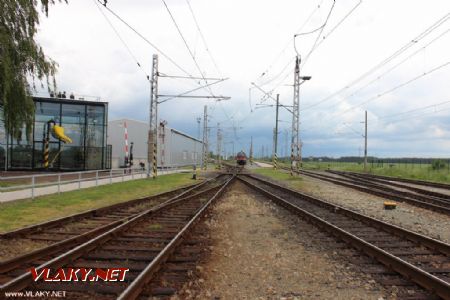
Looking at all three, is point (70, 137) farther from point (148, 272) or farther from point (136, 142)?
point (148, 272)

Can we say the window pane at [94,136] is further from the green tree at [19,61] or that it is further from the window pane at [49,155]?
the green tree at [19,61]

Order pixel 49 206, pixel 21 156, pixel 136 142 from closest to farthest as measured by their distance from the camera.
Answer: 1. pixel 49 206
2. pixel 21 156
3. pixel 136 142

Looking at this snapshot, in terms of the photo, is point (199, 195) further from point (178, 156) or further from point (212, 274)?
point (178, 156)

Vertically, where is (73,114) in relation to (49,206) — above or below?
above

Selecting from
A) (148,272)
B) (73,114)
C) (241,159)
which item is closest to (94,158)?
(73,114)

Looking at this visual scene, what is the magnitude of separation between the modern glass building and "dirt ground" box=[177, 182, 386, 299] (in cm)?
2398

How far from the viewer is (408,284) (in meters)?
6.46

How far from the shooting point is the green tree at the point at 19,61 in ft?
57.3

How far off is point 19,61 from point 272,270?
16863 millimetres

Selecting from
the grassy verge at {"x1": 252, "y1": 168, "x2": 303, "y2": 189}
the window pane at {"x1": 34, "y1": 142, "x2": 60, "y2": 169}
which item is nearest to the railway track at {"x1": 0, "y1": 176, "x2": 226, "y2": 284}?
the grassy verge at {"x1": 252, "y1": 168, "x2": 303, "y2": 189}

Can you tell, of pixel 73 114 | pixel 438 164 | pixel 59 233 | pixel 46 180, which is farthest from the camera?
pixel 438 164

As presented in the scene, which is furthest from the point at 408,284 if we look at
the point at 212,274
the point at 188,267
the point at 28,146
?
the point at 28,146

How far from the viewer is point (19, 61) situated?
1908 cm

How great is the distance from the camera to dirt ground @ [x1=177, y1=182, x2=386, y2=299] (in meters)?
6.06
